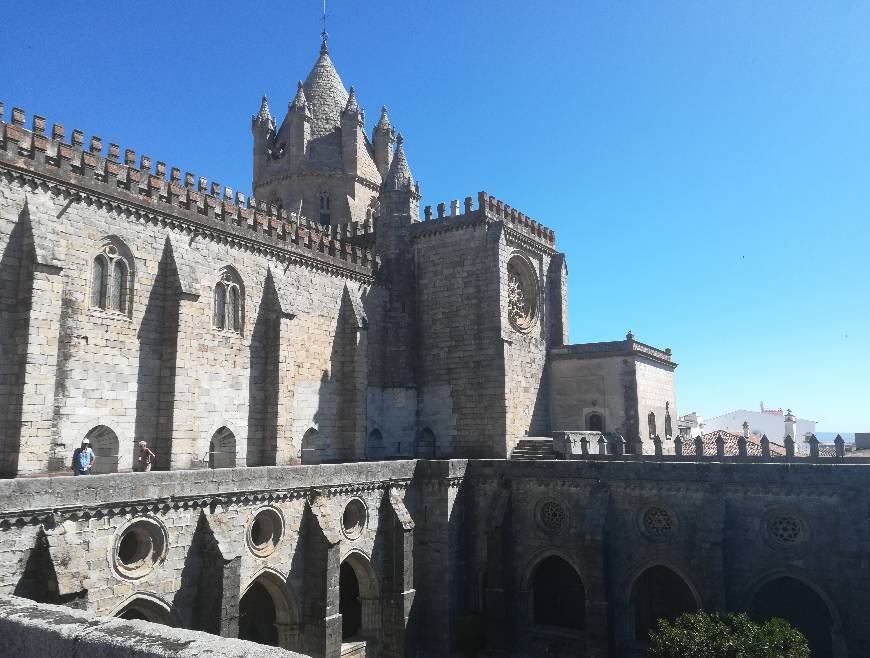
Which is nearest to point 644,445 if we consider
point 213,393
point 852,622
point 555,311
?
point 555,311

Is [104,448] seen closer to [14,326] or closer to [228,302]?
[14,326]

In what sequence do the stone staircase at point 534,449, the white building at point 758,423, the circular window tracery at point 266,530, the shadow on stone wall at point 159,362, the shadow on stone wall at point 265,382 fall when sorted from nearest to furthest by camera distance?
1. the circular window tracery at point 266,530
2. the shadow on stone wall at point 159,362
3. the shadow on stone wall at point 265,382
4. the stone staircase at point 534,449
5. the white building at point 758,423

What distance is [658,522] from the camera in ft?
75.3

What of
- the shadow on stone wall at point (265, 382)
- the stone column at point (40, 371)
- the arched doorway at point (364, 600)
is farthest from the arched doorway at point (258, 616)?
the stone column at point (40, 371)

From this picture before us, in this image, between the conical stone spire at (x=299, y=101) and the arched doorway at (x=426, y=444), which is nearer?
the arched doorway at (x=426, y=444)

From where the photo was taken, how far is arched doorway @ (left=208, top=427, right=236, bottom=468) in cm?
2381

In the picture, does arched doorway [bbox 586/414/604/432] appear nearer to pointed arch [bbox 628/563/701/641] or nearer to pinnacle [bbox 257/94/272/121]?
pointed arch [bbox 628/563/701/641]

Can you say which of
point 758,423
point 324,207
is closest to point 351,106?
point 324,207

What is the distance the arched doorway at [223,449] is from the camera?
23812 millimetres

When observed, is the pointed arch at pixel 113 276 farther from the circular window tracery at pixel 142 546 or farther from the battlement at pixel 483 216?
the battlement at pixel 483 216

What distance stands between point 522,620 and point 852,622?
1061 cm

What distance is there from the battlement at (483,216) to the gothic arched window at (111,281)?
14.9 meters

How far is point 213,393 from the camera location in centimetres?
2358

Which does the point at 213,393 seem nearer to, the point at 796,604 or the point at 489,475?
the point at 489,475
